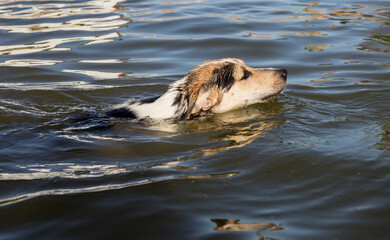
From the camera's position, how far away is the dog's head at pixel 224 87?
305 inches

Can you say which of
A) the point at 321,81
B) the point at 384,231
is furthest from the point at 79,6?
the point at 384,231

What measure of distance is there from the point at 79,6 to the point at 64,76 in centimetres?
661

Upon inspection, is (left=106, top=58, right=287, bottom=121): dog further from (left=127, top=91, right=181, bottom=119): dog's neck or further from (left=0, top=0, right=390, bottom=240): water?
(left=0, top=0, right=390, bottom=240): water

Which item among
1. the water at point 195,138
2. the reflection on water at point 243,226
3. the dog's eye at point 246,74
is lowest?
the reflection on water at point 243,226

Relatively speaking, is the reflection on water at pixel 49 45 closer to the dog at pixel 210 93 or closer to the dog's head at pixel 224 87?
the dog at pixel 210 93

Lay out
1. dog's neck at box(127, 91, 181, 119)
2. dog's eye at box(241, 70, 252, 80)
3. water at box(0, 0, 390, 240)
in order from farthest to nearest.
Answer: dog's eye at box(241, 70, 252, 80)
dog's neck at box(127, 91, 181, 119)
water at box(0, 0, 390, 240)

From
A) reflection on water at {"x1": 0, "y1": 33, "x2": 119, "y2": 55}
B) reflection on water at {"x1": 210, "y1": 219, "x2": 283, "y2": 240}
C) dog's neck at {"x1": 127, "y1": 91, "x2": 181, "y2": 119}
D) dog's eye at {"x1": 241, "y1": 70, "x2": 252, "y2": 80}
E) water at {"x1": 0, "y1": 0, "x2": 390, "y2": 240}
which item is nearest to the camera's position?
reflection on water at {"x1": 210, "y1": 219, "x2": 283, "y2": 240}

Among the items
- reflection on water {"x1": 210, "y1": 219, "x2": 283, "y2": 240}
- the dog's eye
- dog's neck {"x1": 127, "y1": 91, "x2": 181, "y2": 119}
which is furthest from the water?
the dog's eye

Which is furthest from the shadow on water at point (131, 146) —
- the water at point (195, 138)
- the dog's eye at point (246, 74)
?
the dog's eye at point (246, 74)

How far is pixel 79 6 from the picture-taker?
16641 mm

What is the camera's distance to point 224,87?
806 centimetres

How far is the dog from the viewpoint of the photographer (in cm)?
770

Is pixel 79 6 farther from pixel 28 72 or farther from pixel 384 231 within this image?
pixel 384 231

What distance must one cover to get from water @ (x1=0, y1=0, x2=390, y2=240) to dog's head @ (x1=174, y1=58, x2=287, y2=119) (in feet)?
0.61
